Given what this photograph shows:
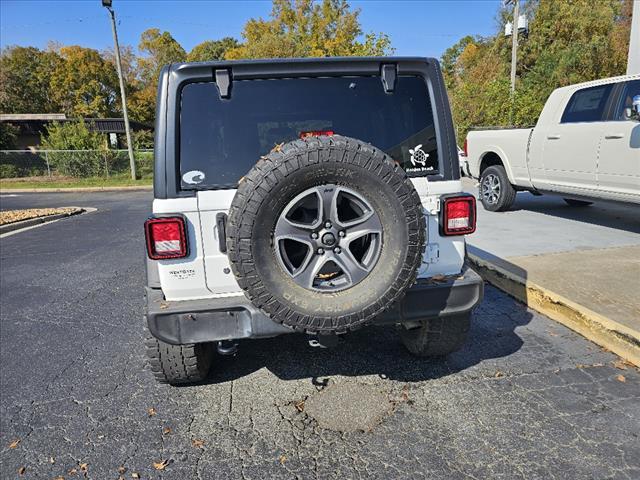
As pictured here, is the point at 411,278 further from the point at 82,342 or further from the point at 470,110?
the point at 470,110

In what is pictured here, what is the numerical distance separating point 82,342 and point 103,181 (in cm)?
1910

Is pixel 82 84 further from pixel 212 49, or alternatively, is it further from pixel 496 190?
pixel 496 190

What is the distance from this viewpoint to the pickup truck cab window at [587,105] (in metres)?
5.86

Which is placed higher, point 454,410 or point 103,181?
point 103,181

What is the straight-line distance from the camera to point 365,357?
323 centimetres

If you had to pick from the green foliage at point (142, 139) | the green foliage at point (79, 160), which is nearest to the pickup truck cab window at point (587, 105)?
the green foliage at point (79, 160)

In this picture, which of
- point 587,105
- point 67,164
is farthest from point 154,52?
point 587,105

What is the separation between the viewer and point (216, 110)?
243 cm

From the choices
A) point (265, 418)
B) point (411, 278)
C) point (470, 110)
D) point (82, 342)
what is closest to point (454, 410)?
point (411, 278)

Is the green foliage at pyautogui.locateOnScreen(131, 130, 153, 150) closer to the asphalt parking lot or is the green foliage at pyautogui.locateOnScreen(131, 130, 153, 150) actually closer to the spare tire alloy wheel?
the asphalt parking lot

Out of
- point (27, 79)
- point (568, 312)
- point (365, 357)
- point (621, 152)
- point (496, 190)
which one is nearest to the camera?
point (365, 357)

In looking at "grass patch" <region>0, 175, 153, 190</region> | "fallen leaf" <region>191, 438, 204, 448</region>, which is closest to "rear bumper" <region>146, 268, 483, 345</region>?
"fallen leaf" <region>191, 438, 204, 448</region>

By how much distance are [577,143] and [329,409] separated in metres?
5.55

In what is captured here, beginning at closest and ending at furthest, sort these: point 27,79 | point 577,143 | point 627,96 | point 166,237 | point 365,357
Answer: point 166,237
point 365,357
point 627,96
point 577,143
point 27,79
